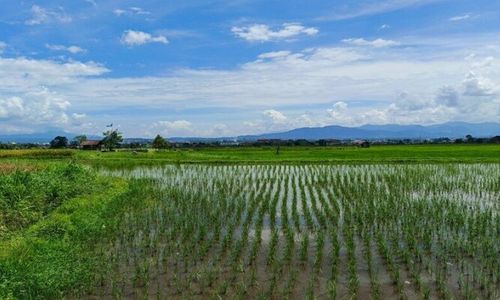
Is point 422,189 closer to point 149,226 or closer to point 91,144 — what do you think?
point 149,226

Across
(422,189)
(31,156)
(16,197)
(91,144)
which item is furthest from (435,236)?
(91,144)

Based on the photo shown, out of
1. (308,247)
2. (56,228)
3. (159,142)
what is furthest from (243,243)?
(159,142)

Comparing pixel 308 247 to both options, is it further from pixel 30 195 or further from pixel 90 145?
Result: pixel 90 145

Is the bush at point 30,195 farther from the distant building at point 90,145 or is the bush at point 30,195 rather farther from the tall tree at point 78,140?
the tall tree at point 78,140

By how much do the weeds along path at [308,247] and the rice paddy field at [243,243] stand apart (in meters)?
0.02

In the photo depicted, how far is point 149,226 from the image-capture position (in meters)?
9.43

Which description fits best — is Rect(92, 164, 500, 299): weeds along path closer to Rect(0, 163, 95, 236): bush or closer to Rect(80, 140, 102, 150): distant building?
Rect(0, 163, 95, 236): bush

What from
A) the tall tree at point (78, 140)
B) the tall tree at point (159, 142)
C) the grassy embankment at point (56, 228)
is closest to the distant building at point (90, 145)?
the tall tree at point (78, 140)

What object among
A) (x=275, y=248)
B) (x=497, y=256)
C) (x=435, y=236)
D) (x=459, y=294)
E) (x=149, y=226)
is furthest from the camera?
(x=149, y=226)

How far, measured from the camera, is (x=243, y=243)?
7.97 m

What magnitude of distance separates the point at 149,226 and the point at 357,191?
707 centimetres

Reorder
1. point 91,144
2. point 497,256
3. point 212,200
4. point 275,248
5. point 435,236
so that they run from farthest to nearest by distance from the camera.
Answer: point 91,144, point 212,200, point 435,236, point 275,248, point 497,256

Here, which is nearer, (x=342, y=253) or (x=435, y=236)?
(x=342, y=253)

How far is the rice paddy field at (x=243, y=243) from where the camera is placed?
231 inches
